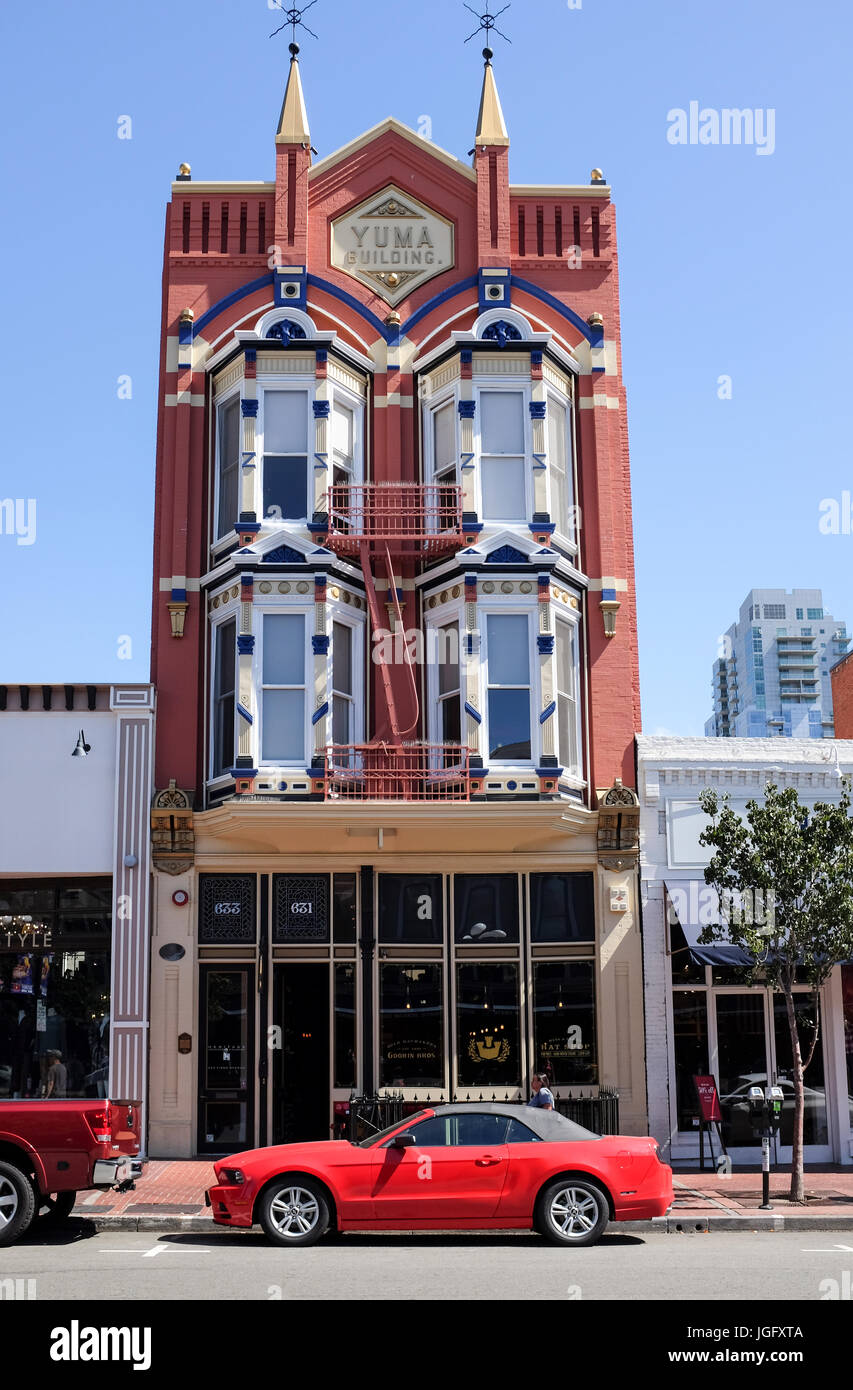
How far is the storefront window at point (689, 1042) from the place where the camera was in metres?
20.8

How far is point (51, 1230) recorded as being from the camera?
14523mm

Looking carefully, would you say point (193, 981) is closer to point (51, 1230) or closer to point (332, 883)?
point (332, 883)

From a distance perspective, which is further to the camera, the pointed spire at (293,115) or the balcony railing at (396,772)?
the pointed spire at (293,115)

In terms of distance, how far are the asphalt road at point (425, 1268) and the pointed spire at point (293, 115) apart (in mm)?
17068

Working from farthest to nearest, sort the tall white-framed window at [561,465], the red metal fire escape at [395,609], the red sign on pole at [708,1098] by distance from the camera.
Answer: the tall white-framed window at [561,465]
the red metal fire escape at [395,609]
the red sign on pole at [708,1098]

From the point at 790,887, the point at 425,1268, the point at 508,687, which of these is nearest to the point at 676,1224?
the point at 790,887

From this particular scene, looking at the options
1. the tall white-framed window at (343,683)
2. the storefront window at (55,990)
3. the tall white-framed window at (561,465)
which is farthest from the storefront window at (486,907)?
the tall white-framed window at (561,465)

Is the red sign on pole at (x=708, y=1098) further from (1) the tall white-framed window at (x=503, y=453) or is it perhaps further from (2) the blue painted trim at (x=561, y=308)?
(2) the blue painted trim at (x=561, y=308)

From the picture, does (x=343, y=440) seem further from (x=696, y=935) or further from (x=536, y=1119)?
(x=536, y=1119)

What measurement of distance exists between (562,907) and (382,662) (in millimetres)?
4667

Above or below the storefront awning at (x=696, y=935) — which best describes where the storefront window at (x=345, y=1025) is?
below

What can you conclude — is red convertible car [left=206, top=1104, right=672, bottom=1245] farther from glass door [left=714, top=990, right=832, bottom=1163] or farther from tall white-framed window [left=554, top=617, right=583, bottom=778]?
tall white-framed window [left=554, top=617, right=583, bottom=778]
